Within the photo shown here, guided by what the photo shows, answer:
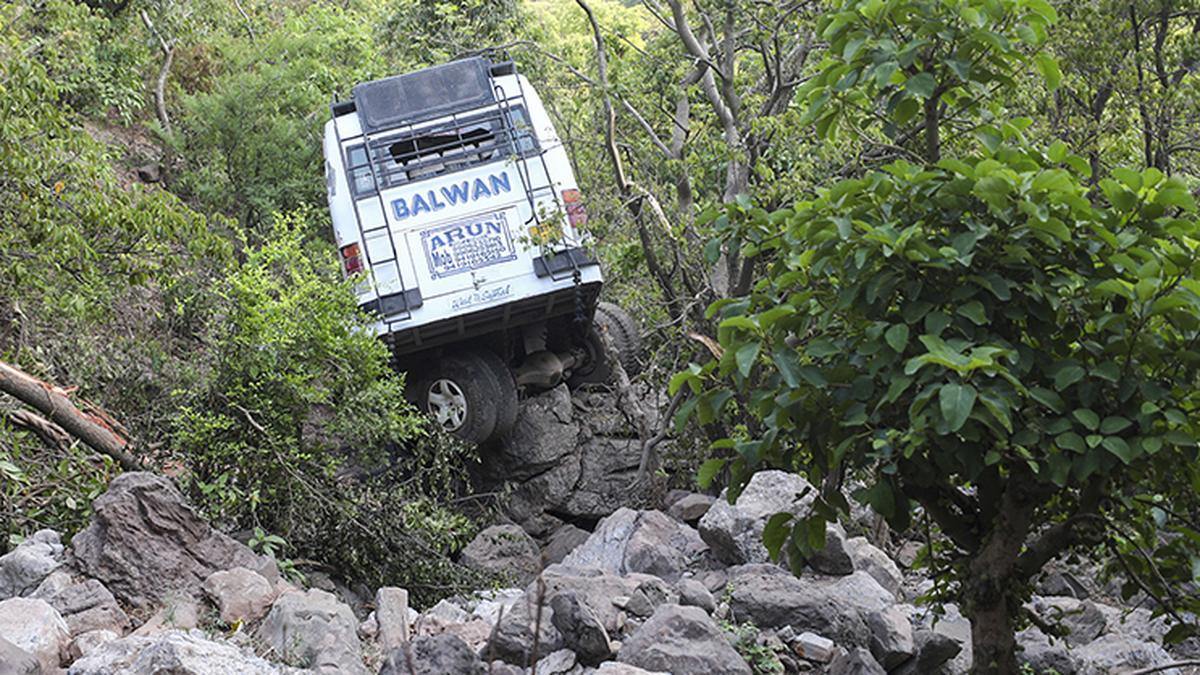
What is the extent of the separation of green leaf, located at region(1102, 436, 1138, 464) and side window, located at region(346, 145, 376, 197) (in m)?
9.01

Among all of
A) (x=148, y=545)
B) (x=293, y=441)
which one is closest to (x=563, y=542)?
(x=293, y=441)

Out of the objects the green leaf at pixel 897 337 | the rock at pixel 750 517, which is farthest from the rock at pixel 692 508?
the green leaf at pixel 897 337

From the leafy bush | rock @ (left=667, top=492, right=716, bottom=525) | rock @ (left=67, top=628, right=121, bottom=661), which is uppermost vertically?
the leafy bush

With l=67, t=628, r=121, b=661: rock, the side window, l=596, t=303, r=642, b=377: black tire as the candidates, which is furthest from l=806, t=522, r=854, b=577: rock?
l=596, t=303, r=642, b=377: black tire

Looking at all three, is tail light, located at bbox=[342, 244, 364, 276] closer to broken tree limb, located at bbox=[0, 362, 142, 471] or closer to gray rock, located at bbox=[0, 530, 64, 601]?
broken tree limb, located at bbox=[0, 362, 142, 471]

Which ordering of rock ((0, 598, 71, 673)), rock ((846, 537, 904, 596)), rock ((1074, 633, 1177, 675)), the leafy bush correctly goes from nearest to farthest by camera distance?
rock ((0, 598, 71, 673)) → rock ((1074, 633, 1177, 675)) → rock ((846, 537, 904, 596)) → the leafy bush

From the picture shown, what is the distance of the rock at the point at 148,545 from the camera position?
6844 mm

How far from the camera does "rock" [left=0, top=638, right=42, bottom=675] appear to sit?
482 cm

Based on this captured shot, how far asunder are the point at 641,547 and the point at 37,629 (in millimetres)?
4105

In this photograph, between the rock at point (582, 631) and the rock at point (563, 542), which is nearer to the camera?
the rock at point (582, 631)

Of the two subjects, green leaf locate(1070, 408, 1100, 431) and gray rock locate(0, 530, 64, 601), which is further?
gray rock locate(0, 530, 64, 601)

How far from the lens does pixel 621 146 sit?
45.7 ft

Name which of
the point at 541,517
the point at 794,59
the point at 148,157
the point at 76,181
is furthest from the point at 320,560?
the point at 148,157

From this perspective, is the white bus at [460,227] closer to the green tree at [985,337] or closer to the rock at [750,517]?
the rock at [750,517]
